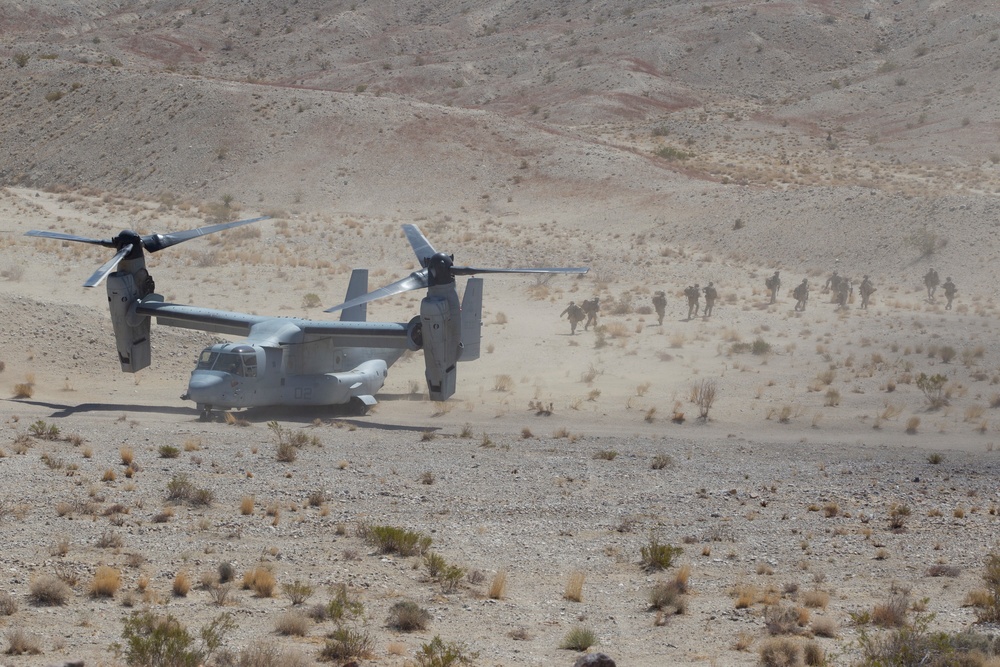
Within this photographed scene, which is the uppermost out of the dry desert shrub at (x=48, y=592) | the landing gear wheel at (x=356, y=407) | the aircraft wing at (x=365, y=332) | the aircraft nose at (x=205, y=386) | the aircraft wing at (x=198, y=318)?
the aircraft wing at (x=198, y=318)

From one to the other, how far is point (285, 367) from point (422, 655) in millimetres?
19031

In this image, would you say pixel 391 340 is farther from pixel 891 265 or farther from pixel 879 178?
pixel 879 178

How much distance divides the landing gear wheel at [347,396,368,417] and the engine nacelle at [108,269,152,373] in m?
6.40

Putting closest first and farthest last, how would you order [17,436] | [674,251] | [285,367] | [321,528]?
[321,528]
[17,436]
[285,367]
[674,251]

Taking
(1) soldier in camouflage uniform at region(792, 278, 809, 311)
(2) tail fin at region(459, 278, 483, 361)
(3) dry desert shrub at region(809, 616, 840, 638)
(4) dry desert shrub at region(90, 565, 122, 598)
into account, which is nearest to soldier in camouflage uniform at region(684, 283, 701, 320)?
(1) soldier in camouflage uniform at region(792, 278, 809, 311)

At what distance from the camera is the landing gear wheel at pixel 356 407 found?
105ft

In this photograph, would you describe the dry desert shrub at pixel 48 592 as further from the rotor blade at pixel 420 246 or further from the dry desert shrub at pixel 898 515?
the rotor blade at pixel 420 246

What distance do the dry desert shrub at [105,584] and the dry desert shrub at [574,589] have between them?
239 inches

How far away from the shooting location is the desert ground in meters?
15.6

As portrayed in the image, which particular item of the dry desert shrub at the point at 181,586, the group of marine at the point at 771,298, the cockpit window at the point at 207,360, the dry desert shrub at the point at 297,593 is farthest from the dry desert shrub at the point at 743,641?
the group of marine at the point at 771,298

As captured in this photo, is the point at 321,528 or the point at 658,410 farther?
the point at 658,410

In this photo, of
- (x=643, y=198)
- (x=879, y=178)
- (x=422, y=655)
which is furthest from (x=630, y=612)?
(x=879, y=178)

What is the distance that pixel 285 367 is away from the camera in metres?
30.9

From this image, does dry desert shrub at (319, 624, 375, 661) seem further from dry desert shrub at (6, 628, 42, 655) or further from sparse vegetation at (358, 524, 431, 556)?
sparse vegetation at (358, 524, 431, 556)
